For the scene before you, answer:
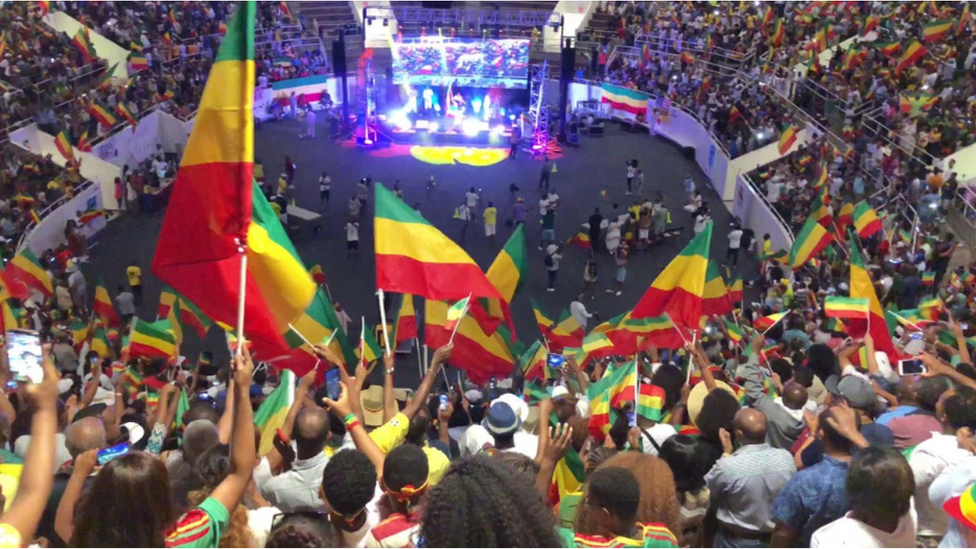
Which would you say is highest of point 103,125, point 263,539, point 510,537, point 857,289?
point 510,537

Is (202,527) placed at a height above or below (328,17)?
above

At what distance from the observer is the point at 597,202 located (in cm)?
2386

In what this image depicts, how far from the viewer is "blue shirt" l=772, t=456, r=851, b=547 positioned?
4.46 meters

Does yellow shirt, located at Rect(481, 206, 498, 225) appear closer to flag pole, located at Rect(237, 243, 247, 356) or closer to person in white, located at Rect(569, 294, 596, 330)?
person in white, located at Rect(569, 294, 596, 330)

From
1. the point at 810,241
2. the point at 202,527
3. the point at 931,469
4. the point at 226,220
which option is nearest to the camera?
the point at 202,527

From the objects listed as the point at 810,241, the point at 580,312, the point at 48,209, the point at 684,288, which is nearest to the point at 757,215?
the point at 580,312

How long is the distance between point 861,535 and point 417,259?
501 cm

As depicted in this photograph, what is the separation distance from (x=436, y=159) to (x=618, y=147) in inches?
238

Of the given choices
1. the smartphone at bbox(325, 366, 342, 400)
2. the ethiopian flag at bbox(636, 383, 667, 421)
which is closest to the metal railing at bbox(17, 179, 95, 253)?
the smartphone at bbox(325, 366, 342, 400)

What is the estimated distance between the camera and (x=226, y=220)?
207 inches

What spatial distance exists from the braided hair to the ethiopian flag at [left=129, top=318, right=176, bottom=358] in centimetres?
781

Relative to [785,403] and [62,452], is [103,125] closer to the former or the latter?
[62,452]

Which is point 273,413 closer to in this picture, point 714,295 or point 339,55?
point 714,295

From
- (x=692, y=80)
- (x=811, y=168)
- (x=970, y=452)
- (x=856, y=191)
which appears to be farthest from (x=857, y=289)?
(x=692, y=80)
